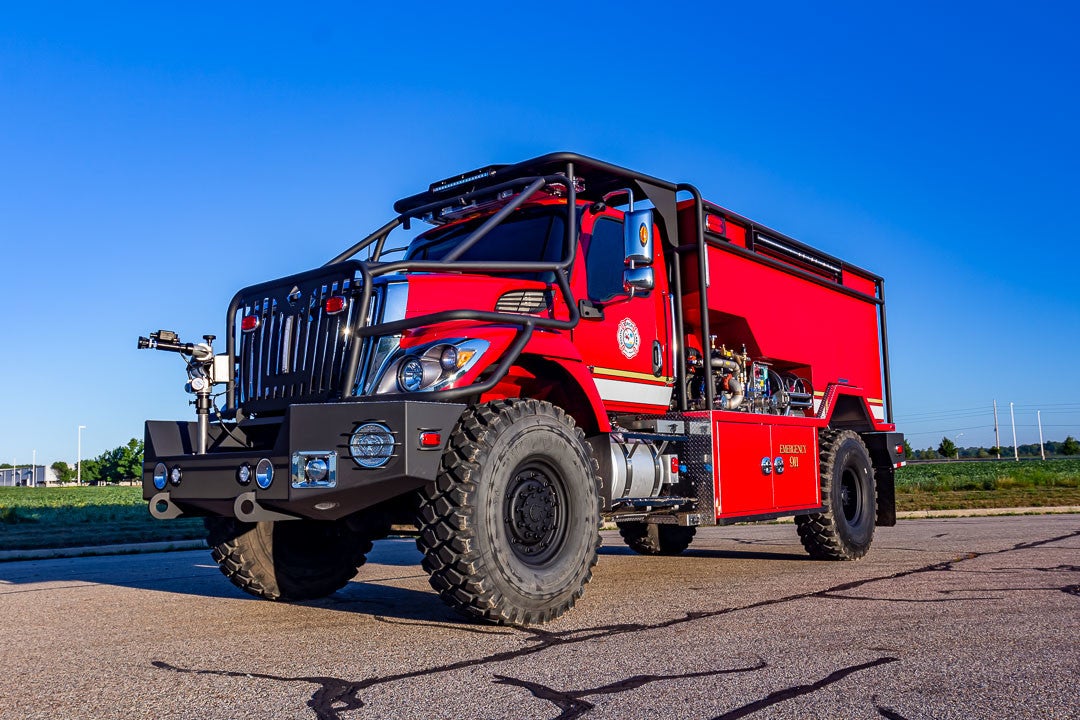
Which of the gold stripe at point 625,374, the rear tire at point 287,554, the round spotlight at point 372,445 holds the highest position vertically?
the gold stripe at point 625,374

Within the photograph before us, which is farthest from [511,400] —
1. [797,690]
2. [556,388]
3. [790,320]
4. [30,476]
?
[30,476]

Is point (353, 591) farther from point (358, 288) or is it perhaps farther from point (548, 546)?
point (358, 288)

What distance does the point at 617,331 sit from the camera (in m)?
7.63

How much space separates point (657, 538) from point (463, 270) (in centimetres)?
578

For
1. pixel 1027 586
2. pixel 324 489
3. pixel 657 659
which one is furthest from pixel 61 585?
pixel 1027 586

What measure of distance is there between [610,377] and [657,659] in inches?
124

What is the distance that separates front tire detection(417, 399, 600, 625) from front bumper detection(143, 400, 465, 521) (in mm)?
192

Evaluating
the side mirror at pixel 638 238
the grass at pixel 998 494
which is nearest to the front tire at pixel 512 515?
the side mirror at pixel 638 238

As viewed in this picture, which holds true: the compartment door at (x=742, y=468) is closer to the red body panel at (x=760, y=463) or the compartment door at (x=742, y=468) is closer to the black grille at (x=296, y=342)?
the red body panel at (x=760, y=463)

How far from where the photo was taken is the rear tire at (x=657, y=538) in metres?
11.2

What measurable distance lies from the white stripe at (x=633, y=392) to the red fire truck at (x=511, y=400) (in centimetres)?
2

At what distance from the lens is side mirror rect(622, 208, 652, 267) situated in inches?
278

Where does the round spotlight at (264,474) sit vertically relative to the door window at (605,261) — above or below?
below

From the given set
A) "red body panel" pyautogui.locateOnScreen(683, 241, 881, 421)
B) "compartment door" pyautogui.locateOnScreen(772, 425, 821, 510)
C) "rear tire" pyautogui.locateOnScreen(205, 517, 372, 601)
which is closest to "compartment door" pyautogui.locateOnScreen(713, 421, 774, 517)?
"compartment door" pyautogui.locateOnScreen(772, 425, 821, 510)
